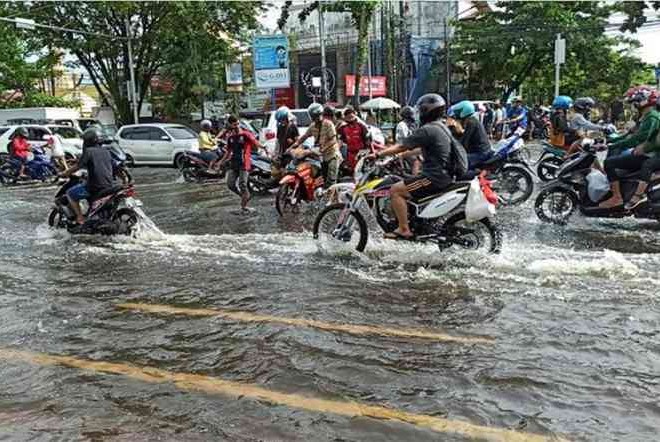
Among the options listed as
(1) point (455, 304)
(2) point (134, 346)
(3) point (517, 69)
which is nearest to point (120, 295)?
(2) point (134, 346)

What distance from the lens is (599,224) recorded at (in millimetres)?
9148

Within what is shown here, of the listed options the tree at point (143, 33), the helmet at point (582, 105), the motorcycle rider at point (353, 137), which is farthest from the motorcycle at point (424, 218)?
the tree at point (143, 33)

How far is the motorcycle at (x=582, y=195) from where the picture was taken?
8234 mm

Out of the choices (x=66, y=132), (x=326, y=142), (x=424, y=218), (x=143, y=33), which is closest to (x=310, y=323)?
(x=424, y=218)

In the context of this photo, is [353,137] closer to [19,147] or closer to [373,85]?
[19,147]

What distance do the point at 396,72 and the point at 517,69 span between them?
7.93 m

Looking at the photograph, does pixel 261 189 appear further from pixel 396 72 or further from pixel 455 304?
pixel 396 72

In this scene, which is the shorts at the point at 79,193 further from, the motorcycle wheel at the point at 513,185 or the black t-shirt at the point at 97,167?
the motorcycle wheel at the point at 513,185

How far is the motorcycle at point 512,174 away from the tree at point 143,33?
22009 millimetres

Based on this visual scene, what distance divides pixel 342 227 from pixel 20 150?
14251 millimetres

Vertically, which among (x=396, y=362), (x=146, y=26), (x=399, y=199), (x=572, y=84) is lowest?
(x=396, y=362)

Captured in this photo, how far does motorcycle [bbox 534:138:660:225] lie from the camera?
8234 mm

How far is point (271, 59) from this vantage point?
30.1m

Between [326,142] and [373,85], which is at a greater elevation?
[373,85]
